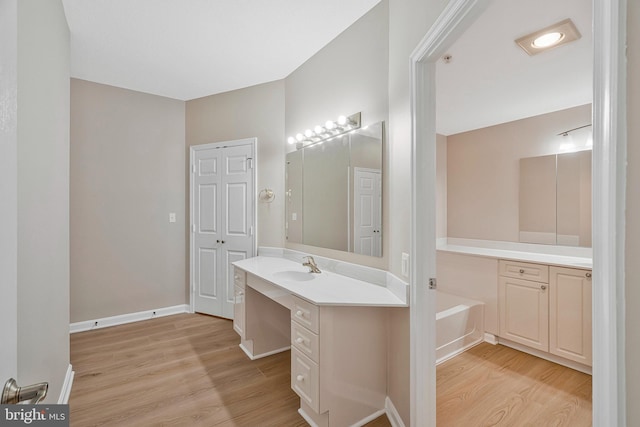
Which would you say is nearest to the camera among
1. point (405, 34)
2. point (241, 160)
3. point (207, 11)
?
point (405, 34)

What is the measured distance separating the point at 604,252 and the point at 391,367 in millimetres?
1505

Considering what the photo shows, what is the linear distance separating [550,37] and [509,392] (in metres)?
2.33

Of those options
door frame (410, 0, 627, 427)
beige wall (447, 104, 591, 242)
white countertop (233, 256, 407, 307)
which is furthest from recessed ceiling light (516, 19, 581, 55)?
white countertop (233, 256, 407, 307)

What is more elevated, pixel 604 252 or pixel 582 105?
pixel 582 105

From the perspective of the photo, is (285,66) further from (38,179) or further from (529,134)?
(529,134)

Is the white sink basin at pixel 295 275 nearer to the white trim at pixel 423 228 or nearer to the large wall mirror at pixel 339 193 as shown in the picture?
the large wall mirror at pixel 339 193

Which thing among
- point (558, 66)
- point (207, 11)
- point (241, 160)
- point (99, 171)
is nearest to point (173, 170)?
point (99, 171)

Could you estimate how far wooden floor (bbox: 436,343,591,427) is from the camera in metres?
1.82

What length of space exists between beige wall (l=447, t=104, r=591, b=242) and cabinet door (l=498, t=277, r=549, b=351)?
29.2 inches

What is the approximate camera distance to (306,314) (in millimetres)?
1703

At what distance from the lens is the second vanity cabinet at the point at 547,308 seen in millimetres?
2293

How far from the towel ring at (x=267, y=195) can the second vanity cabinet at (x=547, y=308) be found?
7.65ft

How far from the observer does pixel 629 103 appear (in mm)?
533

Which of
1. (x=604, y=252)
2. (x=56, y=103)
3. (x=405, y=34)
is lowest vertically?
(x=604, y=252)
